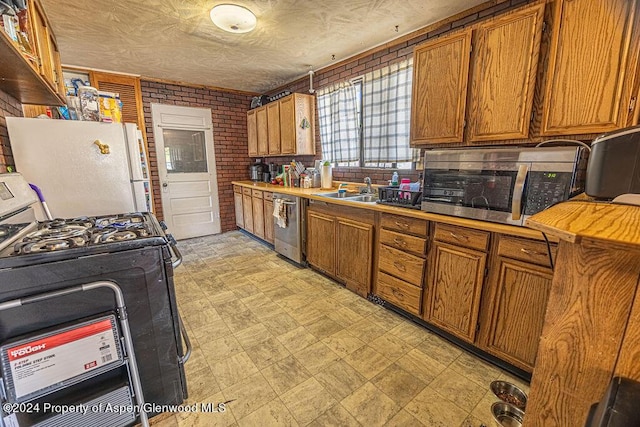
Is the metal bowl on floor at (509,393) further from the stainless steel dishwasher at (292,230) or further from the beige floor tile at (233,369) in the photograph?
the stainless steel dishwasher at (292,230)

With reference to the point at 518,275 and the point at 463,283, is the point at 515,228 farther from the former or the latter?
the point at 463,283

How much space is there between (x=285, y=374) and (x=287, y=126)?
3077 mm

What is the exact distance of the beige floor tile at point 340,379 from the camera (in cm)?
151

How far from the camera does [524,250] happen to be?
1.48m

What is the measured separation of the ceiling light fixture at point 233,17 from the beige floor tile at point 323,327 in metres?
2.44

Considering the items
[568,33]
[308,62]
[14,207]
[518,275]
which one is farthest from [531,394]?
[308,62]

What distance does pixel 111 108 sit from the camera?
7.63 feet

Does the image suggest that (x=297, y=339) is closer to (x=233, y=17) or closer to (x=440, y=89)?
(x=440, y=89)

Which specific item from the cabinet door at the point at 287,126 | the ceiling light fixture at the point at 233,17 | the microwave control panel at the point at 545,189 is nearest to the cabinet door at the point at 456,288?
the microwave control panel at the point at 545,189

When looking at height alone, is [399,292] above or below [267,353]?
above

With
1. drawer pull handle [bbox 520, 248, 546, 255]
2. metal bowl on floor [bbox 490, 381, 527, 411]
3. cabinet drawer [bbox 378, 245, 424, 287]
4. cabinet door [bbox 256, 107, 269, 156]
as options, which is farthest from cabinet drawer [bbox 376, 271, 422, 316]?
cabinet door [bbox 256, 107, 269, 156]

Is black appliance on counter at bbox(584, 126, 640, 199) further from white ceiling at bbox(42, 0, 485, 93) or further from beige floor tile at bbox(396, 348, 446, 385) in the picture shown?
white ceiling at bbox(42, 0, 485, 93)

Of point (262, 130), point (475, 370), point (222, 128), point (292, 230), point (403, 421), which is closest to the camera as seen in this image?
point (403, 421)

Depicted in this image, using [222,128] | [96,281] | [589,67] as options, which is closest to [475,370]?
[589,67]
